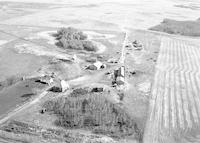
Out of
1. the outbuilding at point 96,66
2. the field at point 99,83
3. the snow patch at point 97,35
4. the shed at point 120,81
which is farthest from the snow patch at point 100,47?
the shed at point 120,81

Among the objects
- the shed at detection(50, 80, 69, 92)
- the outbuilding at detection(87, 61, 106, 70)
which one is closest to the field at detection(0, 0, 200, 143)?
the shed at detection(50, 80, 69, 92)

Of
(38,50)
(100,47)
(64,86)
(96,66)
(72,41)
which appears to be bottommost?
(64,86)

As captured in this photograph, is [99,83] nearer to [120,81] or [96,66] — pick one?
[120,81]

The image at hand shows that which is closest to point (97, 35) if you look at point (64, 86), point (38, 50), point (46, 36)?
point (46, 36)

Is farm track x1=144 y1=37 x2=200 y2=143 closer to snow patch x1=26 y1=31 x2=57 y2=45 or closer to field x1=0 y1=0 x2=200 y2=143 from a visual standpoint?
field x1=0 y1=0 x2=200 y2=143

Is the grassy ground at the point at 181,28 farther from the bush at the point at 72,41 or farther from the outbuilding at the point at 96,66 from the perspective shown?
the outbuilding at the point at 96,66

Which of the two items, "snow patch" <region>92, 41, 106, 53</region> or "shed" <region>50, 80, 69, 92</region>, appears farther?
"snow patch" <region>92, 41, 106, 53</region>
